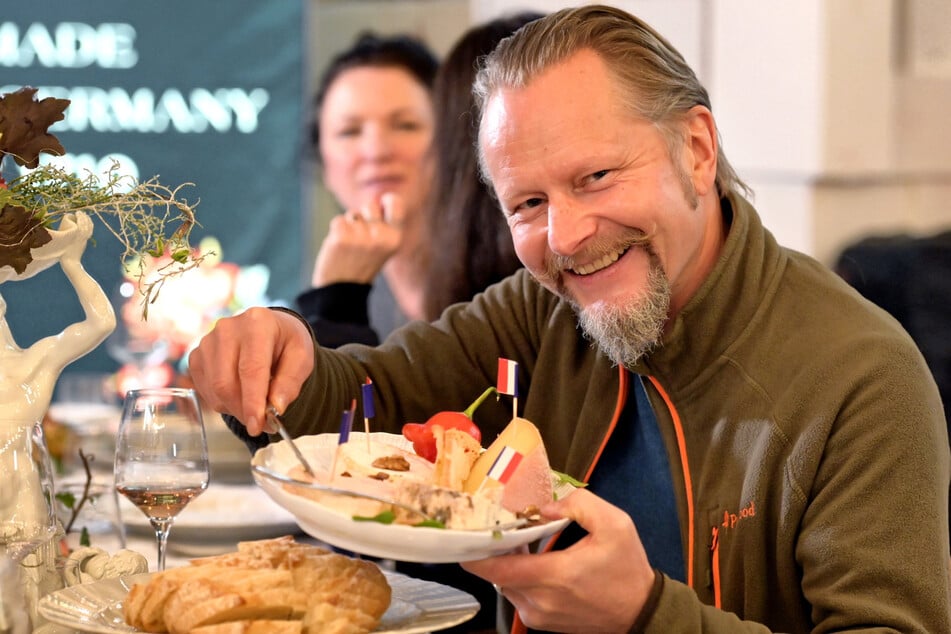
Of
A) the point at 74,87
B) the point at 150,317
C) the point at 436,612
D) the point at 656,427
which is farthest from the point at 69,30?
the point at 436,612

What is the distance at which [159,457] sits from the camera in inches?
50.0

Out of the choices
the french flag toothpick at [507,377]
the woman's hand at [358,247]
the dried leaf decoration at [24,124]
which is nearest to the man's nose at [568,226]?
the french flag toothpick at [507,377]

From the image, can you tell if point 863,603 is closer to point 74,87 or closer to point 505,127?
point 505,127

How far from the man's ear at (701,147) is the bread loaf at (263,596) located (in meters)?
0.75

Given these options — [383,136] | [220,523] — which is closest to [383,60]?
[383,136]

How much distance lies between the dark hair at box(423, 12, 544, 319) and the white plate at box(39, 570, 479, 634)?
123 cm

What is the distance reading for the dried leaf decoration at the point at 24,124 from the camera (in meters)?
1.16

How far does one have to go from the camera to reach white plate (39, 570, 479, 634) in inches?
39.6

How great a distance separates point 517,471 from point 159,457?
0.43 metres

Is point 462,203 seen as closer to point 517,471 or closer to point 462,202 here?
point 462,202

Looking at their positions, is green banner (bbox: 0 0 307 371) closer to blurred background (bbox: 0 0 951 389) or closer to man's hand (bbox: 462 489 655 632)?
blurred background (bbox: 0 0 951 389)

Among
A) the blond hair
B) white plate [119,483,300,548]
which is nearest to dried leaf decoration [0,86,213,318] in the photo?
the blond hair

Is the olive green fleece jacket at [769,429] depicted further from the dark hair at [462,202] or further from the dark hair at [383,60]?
the dark hair at [383,60]

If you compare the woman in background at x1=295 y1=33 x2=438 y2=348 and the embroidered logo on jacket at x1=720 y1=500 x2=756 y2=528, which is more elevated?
the woman in background at x1=295 y1=33 x2=438 y2=348
